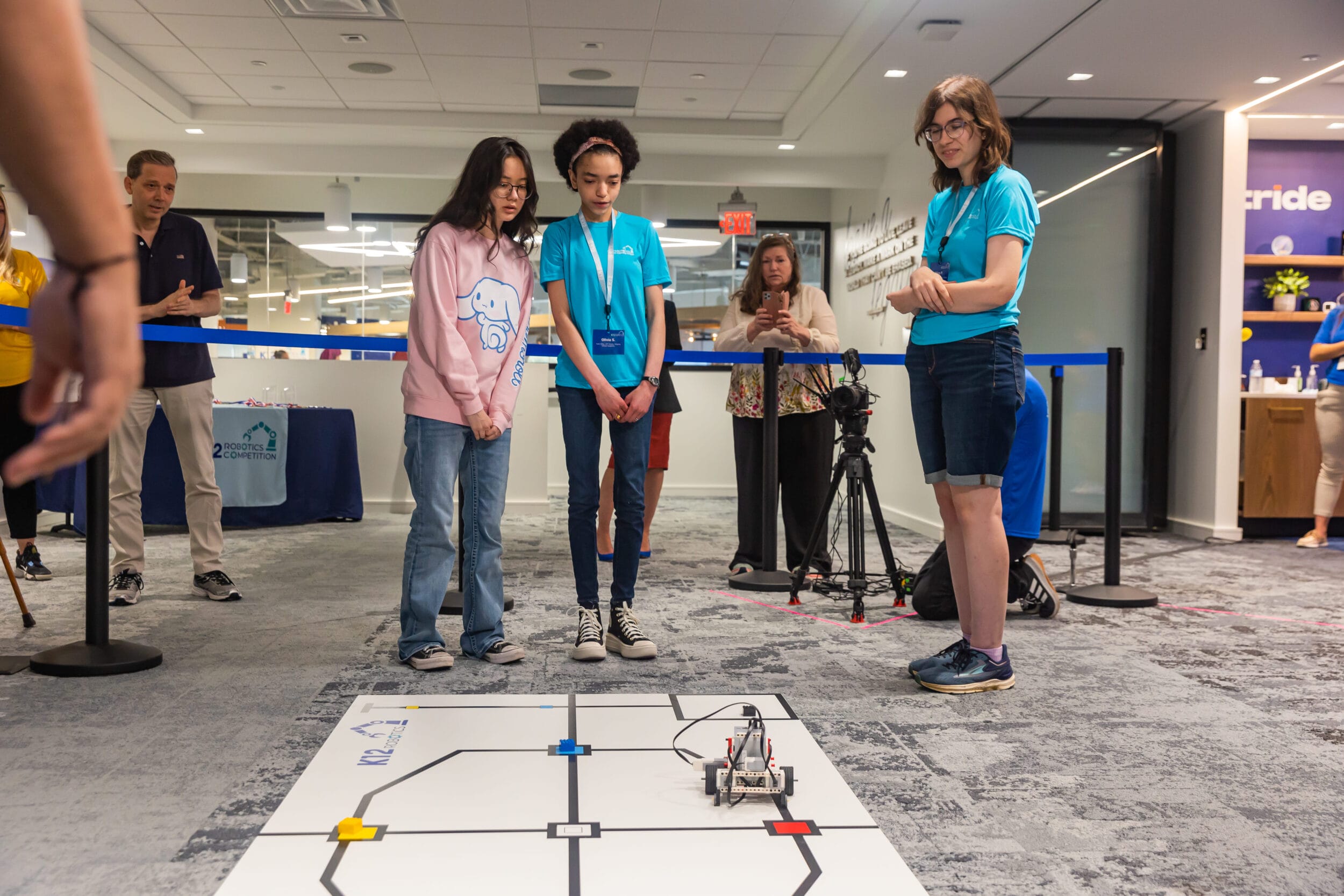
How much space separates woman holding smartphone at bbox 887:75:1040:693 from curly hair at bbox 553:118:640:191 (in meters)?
0.73

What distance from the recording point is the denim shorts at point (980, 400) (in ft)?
6.77

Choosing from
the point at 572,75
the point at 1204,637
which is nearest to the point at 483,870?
the point at 1204,637

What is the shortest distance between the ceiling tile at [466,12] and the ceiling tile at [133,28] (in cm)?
135

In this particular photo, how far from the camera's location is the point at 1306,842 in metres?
1.37

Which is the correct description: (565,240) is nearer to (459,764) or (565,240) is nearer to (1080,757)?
(459,764)

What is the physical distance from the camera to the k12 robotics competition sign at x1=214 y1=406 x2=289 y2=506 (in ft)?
16.9

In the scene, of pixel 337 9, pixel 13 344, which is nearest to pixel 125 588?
pixel 13 344

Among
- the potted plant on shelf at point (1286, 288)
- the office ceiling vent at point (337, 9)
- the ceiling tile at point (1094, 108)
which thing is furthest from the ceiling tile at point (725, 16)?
the potted plant on shelf at point (1286, 288)

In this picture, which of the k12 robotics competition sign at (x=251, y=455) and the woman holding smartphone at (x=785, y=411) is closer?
the woman holding smartphone at (x=785, y=411)

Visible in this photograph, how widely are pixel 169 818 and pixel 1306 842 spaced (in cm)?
163

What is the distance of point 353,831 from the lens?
4.37 feet

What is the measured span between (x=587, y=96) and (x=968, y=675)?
16.3 ft

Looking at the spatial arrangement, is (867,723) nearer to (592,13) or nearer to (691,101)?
(592,13)

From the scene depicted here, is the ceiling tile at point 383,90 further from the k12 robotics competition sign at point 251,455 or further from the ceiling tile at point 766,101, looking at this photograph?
the k12 robotics competition sign at point 251,455
